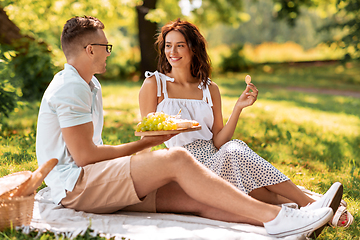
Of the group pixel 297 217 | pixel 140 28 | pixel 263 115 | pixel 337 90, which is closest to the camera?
pixel 297 217

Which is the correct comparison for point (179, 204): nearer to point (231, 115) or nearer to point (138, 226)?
point (138, 226)

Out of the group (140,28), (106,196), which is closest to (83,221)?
(106,196)

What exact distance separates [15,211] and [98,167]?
0.62 metres

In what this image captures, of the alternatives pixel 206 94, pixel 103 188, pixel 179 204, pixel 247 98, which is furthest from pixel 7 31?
pixel 179 204

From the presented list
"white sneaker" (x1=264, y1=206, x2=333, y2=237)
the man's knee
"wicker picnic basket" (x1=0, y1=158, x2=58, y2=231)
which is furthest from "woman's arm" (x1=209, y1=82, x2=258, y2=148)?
"wicker picnic basket" (x1=0, y1=158, x2=58, y2=231)

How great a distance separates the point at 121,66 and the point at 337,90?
33.4ft

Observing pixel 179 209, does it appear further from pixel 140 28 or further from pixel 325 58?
pixel 325 58

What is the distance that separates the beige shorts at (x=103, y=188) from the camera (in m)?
2.54

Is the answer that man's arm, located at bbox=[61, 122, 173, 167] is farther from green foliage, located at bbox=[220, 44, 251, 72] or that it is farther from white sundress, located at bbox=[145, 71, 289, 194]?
green foliage, located at bbox=[220, 44, 251, 72]

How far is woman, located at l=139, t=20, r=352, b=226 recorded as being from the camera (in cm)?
303

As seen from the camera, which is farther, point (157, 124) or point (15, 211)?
point (157, 124)

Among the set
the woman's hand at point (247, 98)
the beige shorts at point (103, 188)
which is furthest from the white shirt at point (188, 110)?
the beige shorts at point (103, 188)

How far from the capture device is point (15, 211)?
7.70 ft

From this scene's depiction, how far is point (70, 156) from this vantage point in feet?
8.70
